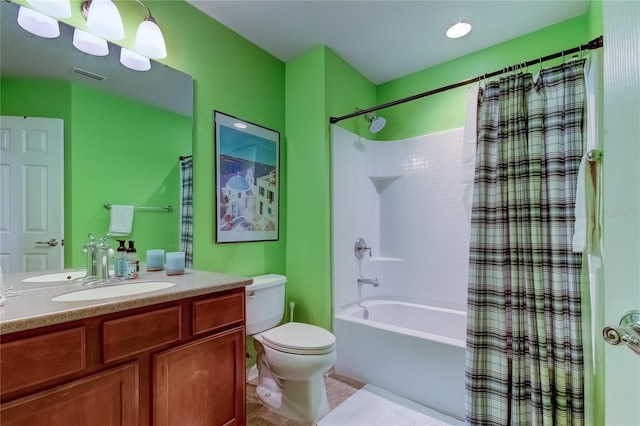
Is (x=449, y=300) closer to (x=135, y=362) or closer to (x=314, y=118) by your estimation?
(x=314, y=118)

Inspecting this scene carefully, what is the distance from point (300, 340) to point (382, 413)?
0.68 m

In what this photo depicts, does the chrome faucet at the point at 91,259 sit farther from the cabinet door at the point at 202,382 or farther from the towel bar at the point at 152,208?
the cabinet door at the point at 202,382

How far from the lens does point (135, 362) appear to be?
106cm

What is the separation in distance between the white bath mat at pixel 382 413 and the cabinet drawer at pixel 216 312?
0.84 meters

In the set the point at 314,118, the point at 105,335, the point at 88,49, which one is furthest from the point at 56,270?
the point at 314,118

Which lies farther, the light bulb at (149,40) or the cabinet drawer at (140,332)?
the light bulb at (149,40)

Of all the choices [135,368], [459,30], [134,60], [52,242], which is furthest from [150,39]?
[459,30]

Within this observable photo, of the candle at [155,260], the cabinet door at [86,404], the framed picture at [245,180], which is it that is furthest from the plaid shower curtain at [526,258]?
the candle at [155,260]

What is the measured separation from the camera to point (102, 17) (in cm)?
139

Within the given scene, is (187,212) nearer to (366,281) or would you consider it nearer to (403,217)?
(366,281)

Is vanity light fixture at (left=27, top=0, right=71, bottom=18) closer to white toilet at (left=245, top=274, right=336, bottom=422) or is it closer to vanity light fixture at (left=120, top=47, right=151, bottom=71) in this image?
vanity light fixture at (left=120, top=47, right=151, bottom=71)

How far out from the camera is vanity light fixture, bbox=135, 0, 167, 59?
1.54 meters

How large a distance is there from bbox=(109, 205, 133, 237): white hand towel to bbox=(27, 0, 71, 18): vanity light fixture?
0.88 meters

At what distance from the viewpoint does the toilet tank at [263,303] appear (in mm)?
1854
